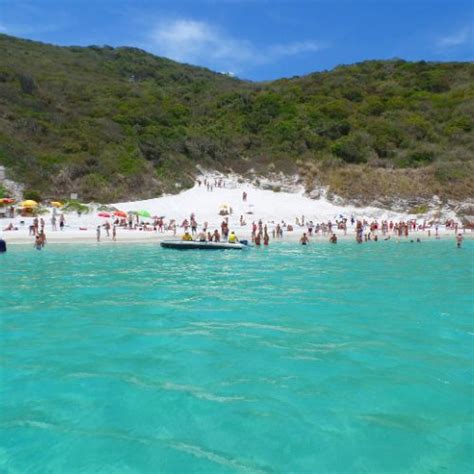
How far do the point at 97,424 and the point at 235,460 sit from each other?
170 centimetres

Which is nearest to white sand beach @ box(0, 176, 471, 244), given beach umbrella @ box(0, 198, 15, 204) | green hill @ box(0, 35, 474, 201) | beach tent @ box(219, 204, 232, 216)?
beach tent @ box(219, 204, 232, 216)

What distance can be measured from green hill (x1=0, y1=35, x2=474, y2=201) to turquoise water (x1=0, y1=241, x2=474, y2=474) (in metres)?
31.7

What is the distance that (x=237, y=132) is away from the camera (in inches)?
2229

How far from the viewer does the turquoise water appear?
16.2 feet

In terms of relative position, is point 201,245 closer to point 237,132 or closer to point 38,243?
point 38,243

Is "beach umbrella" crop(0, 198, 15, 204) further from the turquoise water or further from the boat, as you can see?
the turquoise water

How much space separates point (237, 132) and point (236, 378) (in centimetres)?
5156

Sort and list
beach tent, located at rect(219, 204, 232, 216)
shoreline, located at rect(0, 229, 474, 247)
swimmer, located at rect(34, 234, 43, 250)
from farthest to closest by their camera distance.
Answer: beach tent, located at rect(219, 204, 232, 216), shoreline, located at rect(0, 229, 474, 247), swimmer, located at rect(34, 234, 43, 250)

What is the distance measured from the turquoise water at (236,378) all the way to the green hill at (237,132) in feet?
104

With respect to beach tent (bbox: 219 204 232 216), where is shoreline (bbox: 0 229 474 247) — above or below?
below

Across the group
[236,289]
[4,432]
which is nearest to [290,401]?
[4,432]

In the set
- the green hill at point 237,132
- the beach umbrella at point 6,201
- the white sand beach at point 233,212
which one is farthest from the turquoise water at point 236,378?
the green hill at point 237,132

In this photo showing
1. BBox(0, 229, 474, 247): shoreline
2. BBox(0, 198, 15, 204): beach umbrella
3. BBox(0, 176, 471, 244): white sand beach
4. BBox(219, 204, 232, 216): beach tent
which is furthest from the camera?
→ BBox(219, 204, 232, 216): beach tent

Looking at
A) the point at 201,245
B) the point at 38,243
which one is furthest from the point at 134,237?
the point at 201,245
